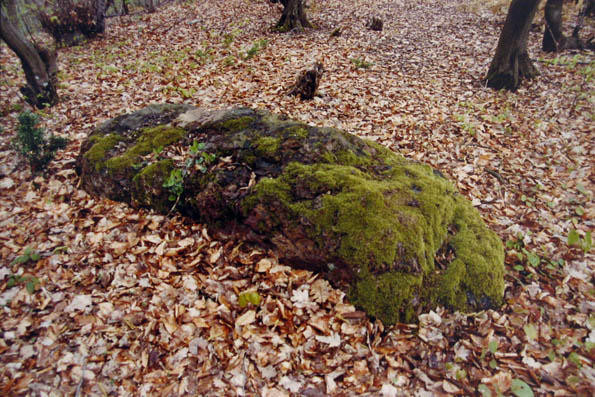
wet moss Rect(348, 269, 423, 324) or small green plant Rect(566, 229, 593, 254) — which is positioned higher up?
small green plant Rect(566, 229, 593, 254)

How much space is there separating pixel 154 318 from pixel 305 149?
238 cm

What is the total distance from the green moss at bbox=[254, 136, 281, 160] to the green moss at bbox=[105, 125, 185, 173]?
1.24 metres

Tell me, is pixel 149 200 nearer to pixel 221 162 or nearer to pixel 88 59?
pixel 221 162

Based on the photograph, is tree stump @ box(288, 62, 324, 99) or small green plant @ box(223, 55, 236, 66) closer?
tree stump @ box(288, 62, 324, 99)

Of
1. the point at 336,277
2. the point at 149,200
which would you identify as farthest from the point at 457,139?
the point at 149,200

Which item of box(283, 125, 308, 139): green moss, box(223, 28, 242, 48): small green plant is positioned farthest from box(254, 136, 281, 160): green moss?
box(223, 28, 242, 48): small green plant

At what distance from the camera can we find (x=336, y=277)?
118 inches

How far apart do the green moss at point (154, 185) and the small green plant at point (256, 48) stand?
237 inches

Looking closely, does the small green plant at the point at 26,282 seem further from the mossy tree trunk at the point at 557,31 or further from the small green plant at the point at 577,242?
the mossy tree trunk at the point at 557,31

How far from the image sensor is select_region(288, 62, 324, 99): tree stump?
6.29 meters

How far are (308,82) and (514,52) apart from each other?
4.73 metres

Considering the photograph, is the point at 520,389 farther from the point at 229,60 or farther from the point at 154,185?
the point at 229,60

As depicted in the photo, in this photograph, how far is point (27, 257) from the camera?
3402mm

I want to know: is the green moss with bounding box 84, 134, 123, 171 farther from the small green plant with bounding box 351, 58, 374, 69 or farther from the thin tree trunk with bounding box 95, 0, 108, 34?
the thin tree trunk with bounding box 95, 0, 108, 34
